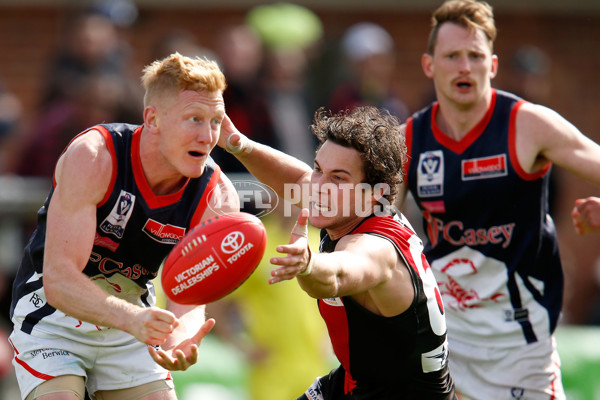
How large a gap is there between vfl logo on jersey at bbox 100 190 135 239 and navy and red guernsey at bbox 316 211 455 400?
40.3 inches

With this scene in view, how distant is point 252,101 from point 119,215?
420 centimetres

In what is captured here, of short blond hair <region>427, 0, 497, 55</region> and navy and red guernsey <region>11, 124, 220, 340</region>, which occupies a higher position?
short blond hair <region>427, 0, 497, 55</region>

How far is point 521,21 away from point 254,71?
15.8 ft

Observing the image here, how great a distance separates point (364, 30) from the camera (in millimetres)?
9773

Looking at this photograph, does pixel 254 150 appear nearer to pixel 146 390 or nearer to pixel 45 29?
pixel 146 390

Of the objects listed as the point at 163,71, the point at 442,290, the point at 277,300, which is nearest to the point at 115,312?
the point at 163,71

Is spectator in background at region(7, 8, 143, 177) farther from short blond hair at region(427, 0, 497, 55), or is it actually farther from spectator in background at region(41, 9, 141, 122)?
short blond hair at region(427, 0, 497, 55)

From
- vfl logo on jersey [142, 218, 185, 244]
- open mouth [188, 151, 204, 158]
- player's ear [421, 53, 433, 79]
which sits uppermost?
player's ear [421, 53, 433, 79]

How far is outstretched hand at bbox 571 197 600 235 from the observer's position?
5496 mm

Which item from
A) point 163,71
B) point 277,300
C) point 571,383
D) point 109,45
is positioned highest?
point 109,45

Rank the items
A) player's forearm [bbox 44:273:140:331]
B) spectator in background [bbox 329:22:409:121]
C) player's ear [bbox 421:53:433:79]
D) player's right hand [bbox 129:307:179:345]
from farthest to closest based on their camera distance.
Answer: spectator in background [bbox 329:22:409:121] → player's ear [bbox 421:53:433:79] → player's forearm [bbox 44:273:140:331] → player's right hand [bbox 129:307:179:345]

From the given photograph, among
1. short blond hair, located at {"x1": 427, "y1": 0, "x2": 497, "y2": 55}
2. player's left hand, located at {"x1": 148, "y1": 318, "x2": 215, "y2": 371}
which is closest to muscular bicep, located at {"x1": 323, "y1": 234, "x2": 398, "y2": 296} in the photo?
A: player's left hand, located at {"x1": 148, "y1": 318, "x2": 215, "y2": 371}

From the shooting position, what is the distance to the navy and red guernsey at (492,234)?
5.70 metres

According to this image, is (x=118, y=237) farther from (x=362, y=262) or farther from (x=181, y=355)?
(x=362, y=262)
